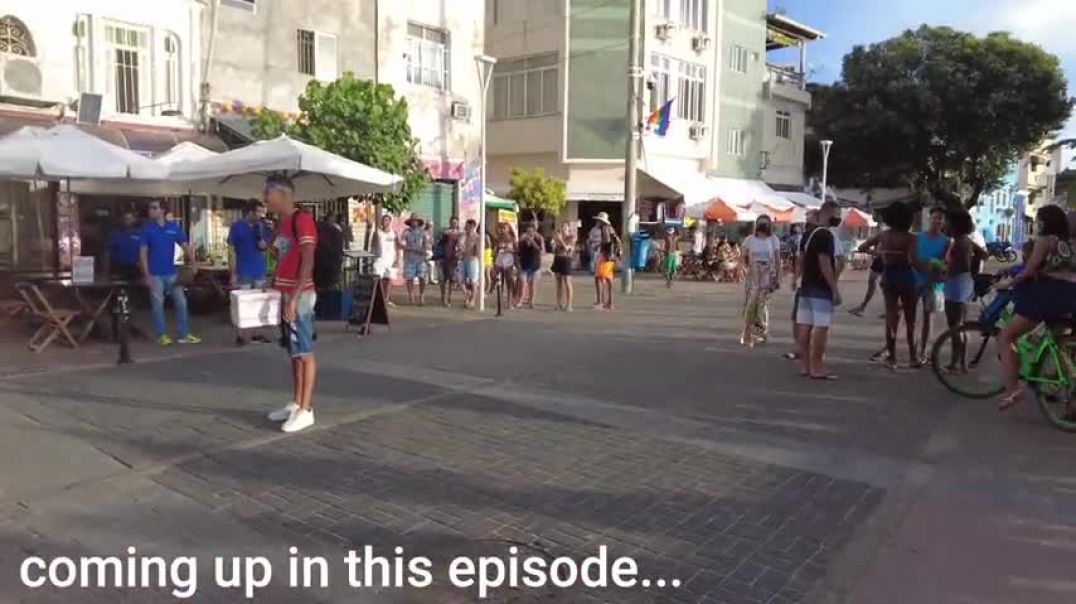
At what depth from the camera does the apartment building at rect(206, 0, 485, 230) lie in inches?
632

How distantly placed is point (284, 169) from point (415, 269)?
5020mm

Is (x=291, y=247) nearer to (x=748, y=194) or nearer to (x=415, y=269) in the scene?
(x=415, y=269)

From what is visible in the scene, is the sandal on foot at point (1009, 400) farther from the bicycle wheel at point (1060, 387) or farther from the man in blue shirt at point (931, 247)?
the man in blue shirt at point (931, 247)

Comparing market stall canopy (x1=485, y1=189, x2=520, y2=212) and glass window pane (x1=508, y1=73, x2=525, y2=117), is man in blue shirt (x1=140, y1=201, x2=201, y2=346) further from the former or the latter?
glass window pane (x1=508, y1=73, x2=525, y2=117)

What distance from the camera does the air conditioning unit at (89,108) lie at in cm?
1324

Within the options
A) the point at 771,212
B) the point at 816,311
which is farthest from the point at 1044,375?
the point at 771,212

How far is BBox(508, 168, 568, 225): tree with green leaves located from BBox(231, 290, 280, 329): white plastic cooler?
18.2 meters

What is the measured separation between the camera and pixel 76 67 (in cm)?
1366

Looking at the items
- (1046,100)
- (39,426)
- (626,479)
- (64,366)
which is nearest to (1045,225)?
(626,479)

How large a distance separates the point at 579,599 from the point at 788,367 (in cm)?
624

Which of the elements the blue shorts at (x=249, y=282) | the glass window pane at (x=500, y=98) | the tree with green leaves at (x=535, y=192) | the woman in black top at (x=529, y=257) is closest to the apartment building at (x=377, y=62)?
the tree with green leaves at (x=535, y=192)

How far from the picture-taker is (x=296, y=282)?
20.2 ft

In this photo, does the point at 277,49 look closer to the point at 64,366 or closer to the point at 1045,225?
the point at 64,366

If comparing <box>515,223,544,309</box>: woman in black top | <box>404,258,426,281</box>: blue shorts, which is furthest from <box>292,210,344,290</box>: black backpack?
<box>515,223,544,309</box>: woman in black top
